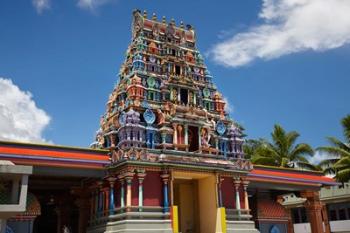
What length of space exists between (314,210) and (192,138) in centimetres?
1155

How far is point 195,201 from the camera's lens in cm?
2672

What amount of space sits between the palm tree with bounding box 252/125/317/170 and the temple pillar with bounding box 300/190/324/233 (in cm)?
759

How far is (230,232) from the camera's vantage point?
960 inches

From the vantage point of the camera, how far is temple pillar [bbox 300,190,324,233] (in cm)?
3003

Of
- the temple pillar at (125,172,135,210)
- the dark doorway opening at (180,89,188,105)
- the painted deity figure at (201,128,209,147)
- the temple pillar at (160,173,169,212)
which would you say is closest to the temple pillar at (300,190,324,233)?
the painted deity figure at (201,128,209,147)

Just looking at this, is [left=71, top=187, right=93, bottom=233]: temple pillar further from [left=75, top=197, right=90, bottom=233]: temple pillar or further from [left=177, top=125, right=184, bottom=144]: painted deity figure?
[left=177, top=125, right=184, bottom=144]: painted deity figure

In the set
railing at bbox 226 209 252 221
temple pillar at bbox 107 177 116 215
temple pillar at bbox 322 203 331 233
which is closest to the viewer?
temple pillar at bbox 107 177 116 215

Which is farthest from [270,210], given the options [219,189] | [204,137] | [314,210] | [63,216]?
[63,216]

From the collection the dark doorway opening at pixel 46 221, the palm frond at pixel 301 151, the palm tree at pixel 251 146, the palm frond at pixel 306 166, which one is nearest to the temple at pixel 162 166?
the dark doorway opening at pixel 46 221

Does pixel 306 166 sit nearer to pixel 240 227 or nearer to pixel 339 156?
pixel 339 156

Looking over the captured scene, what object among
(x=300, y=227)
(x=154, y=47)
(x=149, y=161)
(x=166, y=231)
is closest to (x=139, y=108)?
(x=149, y=161)

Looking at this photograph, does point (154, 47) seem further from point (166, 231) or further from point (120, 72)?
point (166, 231)

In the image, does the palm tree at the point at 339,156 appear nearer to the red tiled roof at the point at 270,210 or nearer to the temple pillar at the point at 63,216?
the red tiled roof at the point at 270,210

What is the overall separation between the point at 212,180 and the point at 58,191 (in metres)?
13.4
